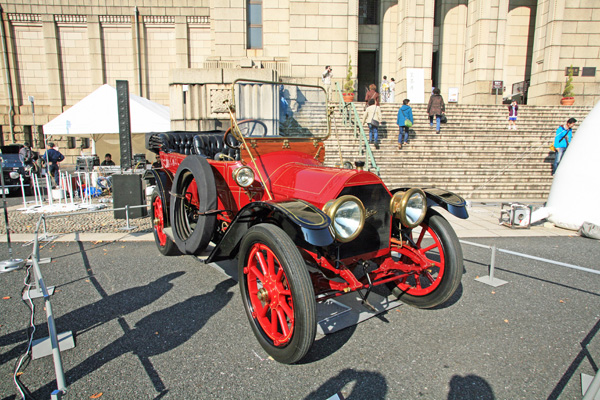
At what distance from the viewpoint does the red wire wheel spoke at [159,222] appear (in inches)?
188

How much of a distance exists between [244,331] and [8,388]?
4.80 feet

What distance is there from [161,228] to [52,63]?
64.4 ft

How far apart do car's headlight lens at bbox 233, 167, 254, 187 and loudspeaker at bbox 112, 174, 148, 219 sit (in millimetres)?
4514

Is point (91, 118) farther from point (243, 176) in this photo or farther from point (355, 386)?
point (355, 386)

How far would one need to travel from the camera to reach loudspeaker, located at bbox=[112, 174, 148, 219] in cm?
669

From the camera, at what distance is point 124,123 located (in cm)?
834

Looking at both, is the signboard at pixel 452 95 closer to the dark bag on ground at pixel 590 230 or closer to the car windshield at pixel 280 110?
the dark bag on ground at pixel 590 230

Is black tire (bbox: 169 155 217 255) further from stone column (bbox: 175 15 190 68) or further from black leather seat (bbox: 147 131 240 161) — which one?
stone column (bbox: 175 15 190 68)

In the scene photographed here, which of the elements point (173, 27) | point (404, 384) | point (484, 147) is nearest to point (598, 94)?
point (484, 147)

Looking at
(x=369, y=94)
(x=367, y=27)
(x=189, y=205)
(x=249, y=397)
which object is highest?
(x=367, y=27)

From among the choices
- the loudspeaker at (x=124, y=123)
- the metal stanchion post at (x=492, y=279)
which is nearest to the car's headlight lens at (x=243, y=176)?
the metal stanchion post at (x=492, y=279)

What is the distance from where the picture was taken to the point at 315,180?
2.83m

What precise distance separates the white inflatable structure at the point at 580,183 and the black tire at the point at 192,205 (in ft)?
20.0

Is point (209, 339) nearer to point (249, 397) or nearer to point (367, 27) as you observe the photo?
point (249, 397)
